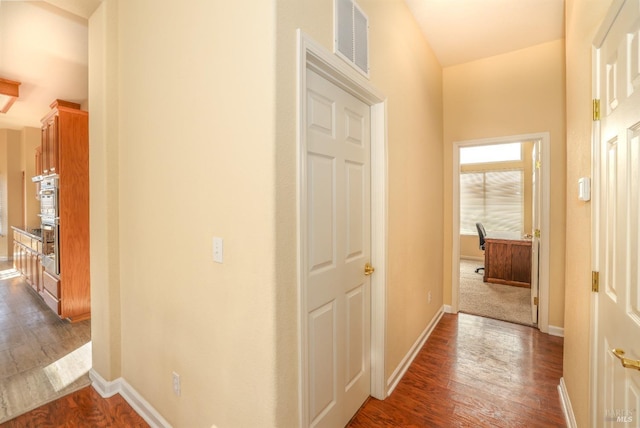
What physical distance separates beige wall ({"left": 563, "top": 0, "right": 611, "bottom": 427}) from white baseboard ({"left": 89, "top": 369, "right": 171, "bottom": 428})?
2378 millimetres

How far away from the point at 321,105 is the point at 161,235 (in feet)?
3.90

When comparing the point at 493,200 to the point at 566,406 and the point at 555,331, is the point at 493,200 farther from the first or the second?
the point at 566,406

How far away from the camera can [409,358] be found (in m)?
2.55

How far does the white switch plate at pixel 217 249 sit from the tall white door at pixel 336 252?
0.40 m

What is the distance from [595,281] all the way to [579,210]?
1.68ft

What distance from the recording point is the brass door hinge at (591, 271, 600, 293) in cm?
135

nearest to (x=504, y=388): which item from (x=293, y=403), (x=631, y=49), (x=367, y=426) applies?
(x=367, y=426)

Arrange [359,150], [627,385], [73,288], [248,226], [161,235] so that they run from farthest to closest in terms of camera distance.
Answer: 1. [73,288]
2. [359,150]
3. [161,235]
4. [248,226]
5. [627,385]

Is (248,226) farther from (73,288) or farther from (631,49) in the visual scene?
(73,288)

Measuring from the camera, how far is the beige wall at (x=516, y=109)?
307cm

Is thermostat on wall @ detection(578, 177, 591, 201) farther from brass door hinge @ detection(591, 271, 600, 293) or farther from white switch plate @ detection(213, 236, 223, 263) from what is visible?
white switch plate @ detection(213, 236, 223, 263)

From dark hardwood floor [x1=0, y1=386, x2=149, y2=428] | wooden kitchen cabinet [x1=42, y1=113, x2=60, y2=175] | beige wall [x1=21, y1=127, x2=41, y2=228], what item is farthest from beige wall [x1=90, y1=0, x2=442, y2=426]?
beige wall [x1=21, y1=127, x2=41, y2=228]

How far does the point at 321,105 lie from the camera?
1526mm

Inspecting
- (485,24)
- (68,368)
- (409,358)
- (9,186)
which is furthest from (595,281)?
(9,186)
